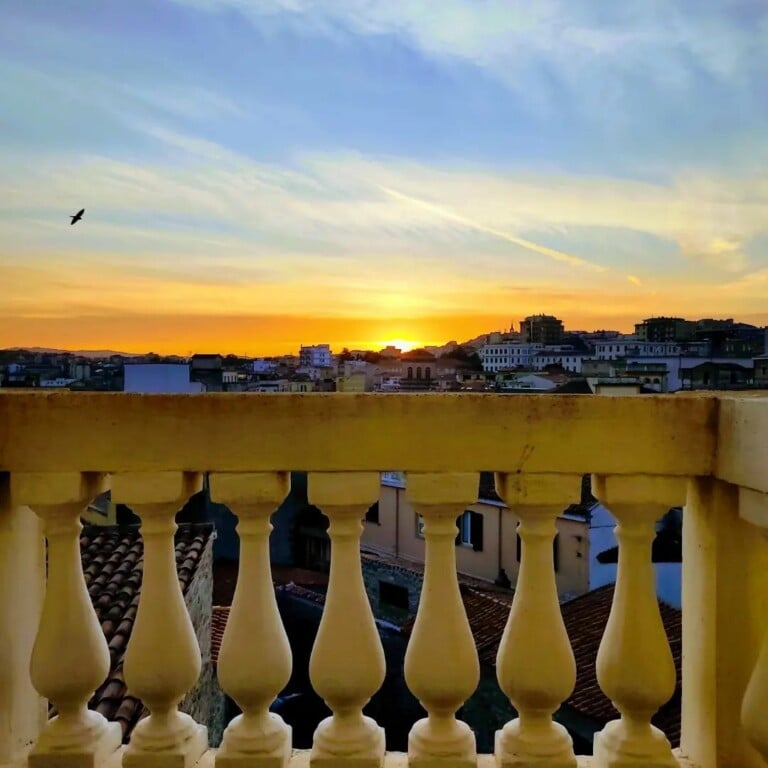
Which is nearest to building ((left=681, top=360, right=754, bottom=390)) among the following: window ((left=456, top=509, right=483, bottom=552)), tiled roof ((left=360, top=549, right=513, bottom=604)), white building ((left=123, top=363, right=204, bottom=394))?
window ((left=456, top=509, right=483, bottom=552))

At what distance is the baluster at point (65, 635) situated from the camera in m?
1.67

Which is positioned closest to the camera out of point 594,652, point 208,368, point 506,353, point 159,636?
point 159,636

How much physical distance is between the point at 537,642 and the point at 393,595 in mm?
19142

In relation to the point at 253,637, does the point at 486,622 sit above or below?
below

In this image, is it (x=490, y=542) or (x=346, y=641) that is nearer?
(x=346, y=641)

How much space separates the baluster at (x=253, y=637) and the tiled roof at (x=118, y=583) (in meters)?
0.96

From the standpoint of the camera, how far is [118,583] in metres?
5.90

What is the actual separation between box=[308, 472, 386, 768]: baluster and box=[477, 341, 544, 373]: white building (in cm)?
7545

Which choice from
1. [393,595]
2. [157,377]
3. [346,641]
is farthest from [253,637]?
[157,377]

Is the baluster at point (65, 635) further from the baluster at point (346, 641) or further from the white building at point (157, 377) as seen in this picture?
the white building at point (157, 377)

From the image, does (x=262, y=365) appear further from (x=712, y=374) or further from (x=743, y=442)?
(x=743, y=442)

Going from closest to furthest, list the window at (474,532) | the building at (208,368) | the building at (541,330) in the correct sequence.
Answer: the window at (474,532)
the building at (208,368)
the building at (541,330)

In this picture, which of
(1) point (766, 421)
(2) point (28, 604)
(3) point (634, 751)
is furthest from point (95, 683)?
(1) point (766, 421)

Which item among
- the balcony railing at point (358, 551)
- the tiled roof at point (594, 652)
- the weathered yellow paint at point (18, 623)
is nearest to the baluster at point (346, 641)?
the balcony railing at point (358, 551)
